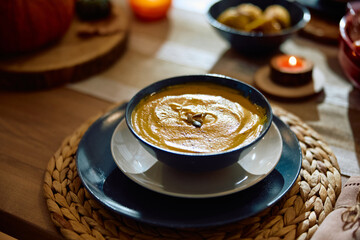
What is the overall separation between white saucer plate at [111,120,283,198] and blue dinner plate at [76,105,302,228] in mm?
21

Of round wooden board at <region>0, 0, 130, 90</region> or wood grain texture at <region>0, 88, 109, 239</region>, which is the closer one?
wood grain texture at <region>0, 88, 109, 239</region>

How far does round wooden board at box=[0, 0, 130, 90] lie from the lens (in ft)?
4.21

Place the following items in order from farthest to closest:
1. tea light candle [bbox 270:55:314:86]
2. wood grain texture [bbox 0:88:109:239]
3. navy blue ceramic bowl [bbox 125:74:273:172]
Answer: tea light candle [bbox 270:55:314:86] → wood grain texture [bbox 0:88:109:239] → navy blue ceramic bowl [bbox 125:74:273:172]

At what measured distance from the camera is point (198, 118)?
0.84 meters

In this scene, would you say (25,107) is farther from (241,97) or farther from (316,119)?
(316,119)

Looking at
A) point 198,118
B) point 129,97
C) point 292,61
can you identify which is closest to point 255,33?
point 292,61

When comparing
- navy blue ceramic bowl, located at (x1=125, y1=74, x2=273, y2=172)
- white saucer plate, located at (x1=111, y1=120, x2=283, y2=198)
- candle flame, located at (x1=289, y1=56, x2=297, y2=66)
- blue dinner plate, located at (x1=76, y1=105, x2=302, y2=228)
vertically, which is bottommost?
candle flame, located at (x1=289, y1=56, x2=297, y2=66)

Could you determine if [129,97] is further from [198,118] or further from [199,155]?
[199,155]

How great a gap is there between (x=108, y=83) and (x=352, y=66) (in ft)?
2.42

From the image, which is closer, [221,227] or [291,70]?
[221,227]

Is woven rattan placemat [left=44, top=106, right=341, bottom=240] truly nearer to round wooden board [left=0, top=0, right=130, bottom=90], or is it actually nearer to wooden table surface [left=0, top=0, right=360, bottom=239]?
wooden table surface [left=0, top=0, right=360, bottom=239]

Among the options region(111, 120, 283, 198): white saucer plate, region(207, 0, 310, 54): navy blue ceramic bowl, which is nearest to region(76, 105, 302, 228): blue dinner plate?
region(111, 120, 283, 198): white saucer plate

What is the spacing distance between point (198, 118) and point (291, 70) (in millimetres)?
544

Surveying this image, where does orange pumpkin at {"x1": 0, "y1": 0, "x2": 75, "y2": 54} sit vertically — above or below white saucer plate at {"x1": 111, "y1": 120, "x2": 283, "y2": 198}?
above
